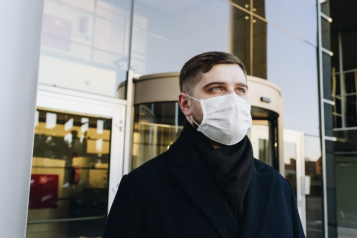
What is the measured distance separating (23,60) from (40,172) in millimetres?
3349

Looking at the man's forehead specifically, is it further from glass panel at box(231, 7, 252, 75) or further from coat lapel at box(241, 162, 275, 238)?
glass panel at box(231, 7, 252, 75)

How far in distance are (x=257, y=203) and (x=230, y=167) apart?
0.61 ft

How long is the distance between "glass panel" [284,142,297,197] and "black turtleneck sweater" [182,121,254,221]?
18.6ft

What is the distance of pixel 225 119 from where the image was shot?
1478 millimetres

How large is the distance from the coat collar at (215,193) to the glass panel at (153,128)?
9.90 feet

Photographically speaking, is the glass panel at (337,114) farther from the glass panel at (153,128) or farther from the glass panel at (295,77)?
the glass panel at (153,128)

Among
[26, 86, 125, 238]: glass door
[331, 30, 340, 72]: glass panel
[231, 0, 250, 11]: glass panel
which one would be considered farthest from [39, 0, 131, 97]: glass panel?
[331, 30, 340, 72]: glass panel

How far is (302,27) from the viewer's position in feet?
25.0

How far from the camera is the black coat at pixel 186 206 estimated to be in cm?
116

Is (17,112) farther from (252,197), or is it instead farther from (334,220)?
(334,220)

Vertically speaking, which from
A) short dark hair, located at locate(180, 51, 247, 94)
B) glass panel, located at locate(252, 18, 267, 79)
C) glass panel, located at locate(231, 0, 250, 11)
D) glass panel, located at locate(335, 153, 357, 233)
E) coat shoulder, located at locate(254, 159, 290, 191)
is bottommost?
glass panel, located at locate(335, 153, 357, 233)

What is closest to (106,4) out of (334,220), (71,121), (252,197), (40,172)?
(71,121)

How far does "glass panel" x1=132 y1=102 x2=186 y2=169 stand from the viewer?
440cm

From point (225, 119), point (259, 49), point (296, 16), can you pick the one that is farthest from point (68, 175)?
point (296, 16)
